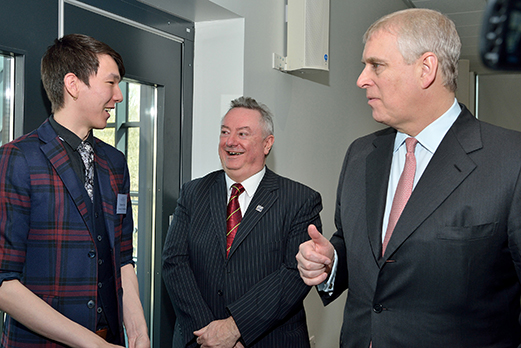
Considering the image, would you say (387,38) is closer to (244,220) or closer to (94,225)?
(244,220)

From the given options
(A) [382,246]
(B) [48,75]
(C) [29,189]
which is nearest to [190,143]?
(B) [48,75]

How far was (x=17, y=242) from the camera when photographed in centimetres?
131

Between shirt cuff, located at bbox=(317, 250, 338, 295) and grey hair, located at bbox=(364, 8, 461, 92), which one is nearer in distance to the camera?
grey hair, located at bbox=(364, 8, 461, 92)

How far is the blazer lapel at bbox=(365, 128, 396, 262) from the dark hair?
0.96 metres

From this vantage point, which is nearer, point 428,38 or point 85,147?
point 428,38

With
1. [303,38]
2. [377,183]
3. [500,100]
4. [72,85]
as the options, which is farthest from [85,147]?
[500,100]

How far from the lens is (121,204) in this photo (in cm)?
162

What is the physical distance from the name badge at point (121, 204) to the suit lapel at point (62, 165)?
0.17 meters

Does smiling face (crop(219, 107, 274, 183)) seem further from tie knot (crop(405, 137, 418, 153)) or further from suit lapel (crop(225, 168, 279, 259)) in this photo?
tie knot (crop(405, 137, 418, 153))

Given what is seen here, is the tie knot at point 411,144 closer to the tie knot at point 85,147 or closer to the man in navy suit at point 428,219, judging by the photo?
the man in navy suit at point 428,219

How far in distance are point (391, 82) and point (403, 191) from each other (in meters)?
0.33

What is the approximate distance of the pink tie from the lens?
1398 mm

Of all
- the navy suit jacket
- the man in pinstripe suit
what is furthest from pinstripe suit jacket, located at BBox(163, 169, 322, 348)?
the navy suit jacket

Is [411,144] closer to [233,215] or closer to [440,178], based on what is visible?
[440,178]
